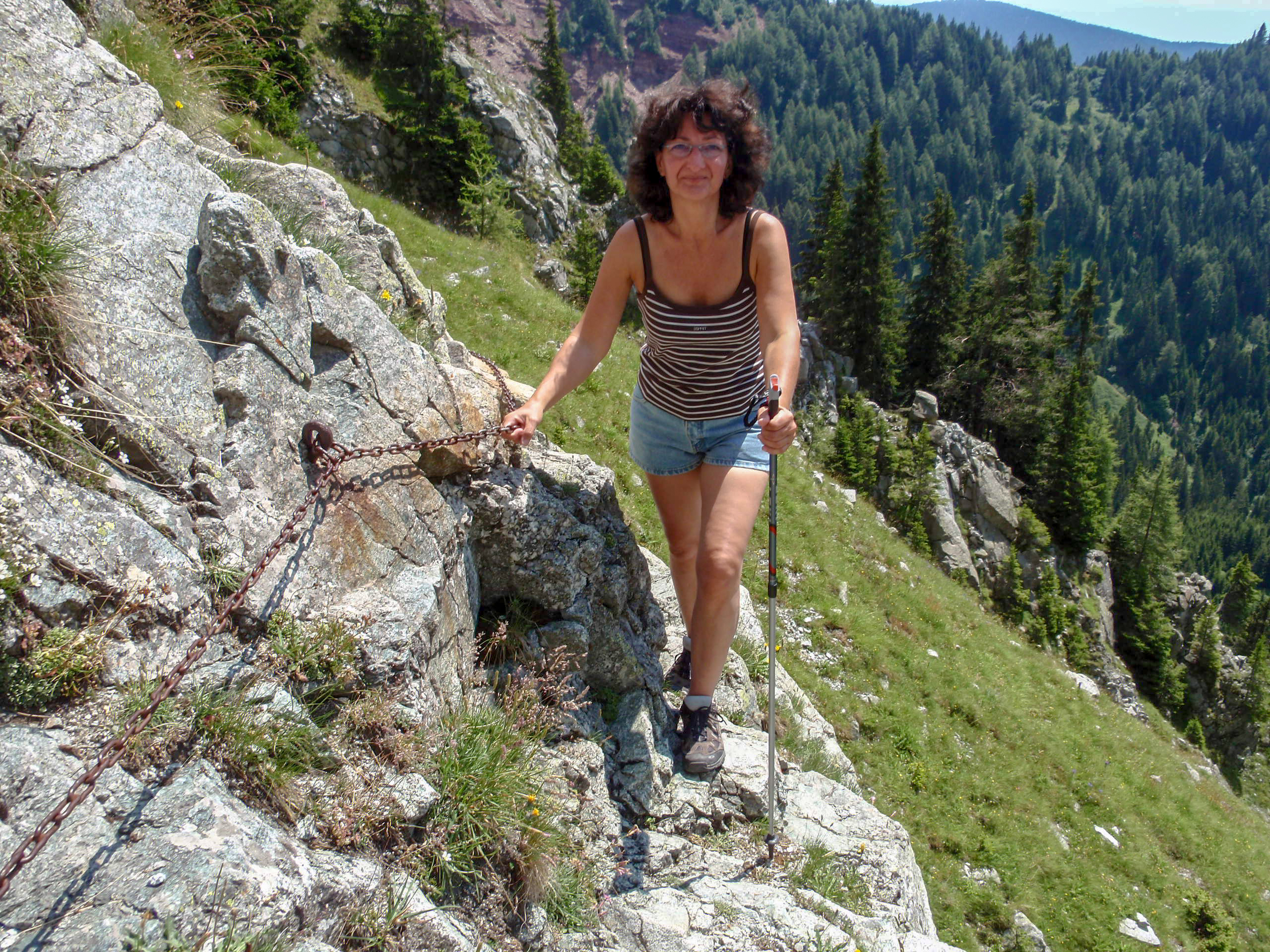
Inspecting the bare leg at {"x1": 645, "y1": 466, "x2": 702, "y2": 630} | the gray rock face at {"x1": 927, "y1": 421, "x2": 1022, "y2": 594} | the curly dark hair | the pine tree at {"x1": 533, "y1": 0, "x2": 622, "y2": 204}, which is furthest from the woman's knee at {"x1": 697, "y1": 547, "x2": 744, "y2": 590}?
the pine tree at {"x1": 533, "y1": 0, "x2": 622, "y2": 204}

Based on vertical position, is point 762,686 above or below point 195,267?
below

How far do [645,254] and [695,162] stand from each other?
1.92 ft

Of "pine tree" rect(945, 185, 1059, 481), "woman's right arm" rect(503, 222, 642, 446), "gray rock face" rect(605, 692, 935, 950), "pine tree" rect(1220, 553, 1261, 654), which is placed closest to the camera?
"gray rock face" rect(605, 692, 935, 950)

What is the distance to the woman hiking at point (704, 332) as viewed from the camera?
4.12 metres

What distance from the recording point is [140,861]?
220cm

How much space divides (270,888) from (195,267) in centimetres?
302

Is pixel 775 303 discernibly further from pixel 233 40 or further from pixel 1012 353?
pixel 1012 353

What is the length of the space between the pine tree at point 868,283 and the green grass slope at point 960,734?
2888cm

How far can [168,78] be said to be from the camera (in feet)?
16.9

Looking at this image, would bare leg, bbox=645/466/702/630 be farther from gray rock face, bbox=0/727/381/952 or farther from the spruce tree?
the spruce tree

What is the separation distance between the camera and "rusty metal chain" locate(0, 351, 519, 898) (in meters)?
2.01

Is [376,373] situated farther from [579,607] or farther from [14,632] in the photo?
[14,632]

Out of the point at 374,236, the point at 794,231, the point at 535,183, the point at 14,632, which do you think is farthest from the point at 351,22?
the point at 794,231

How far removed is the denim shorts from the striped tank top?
5cm
